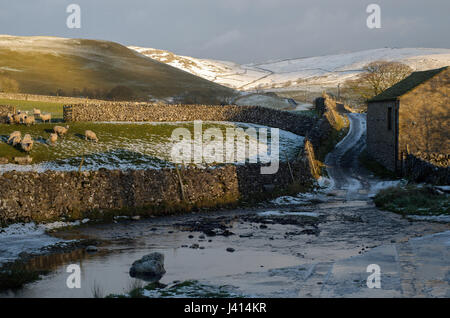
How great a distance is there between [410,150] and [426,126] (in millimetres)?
2519

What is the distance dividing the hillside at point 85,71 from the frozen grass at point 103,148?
7319cm

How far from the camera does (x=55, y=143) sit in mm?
34156

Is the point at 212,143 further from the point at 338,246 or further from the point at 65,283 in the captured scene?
the point at 65,283

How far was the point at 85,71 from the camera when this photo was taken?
138 m

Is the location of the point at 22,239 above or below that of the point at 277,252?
above

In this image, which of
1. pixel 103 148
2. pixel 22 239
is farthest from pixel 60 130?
pixel 22 239

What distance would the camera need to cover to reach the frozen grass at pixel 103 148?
98.5ft

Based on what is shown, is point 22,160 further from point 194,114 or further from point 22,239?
point 194,114

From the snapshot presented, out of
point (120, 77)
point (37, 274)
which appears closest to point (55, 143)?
point (37, 274)

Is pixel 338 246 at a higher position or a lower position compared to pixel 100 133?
lower

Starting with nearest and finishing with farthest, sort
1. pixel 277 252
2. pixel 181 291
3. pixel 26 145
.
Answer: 1. pixel 181 291
2. pixel 277 252
3. pixel 26 145
